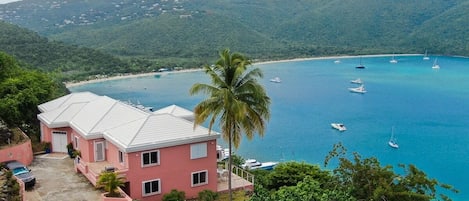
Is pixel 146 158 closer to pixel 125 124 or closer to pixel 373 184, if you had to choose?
pixel 125 124

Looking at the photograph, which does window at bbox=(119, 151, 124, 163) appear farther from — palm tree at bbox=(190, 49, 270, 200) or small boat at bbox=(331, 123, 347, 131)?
small boat at bbox=(331, 123, 347, 131)

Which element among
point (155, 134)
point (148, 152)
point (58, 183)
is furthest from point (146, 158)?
point (58, 183)

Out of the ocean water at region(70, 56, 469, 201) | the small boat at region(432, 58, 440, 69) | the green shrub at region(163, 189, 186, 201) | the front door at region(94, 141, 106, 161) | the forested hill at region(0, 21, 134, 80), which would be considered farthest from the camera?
the small boat at region(432, 58, 440, 69)

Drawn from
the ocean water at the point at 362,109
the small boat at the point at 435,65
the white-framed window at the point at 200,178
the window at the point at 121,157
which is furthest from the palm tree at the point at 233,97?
the small boat at the point at 435,65

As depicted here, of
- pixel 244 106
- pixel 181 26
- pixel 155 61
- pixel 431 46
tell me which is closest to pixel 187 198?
pixel 244 106

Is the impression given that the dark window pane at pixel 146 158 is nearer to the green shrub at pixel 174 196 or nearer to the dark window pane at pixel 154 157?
the dark window pane at pixel 154 157

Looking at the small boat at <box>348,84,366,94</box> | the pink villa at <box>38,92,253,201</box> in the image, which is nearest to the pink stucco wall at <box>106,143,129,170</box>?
the pink villa at <box>38,92,253,201</box>

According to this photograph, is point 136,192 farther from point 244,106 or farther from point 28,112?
point 28,112
